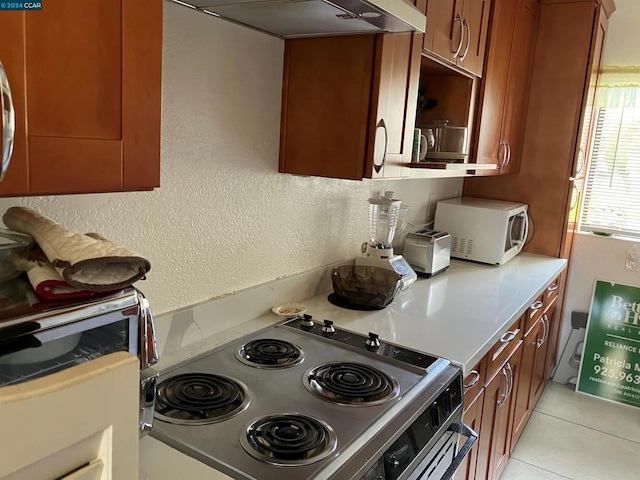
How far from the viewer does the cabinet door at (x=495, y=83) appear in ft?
7.69

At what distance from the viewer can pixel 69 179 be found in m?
0.71

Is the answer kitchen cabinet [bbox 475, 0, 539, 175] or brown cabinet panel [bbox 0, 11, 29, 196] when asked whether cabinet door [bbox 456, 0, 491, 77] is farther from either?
brown cabinet panel [bbox 0, 11, 29, 196]

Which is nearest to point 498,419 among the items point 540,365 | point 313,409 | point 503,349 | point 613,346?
point 503,349

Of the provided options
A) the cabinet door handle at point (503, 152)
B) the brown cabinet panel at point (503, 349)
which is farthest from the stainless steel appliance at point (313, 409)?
the cabinet door handle at point (503, 152)

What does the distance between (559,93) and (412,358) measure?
2150 millimetres

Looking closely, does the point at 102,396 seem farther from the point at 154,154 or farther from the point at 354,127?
the point at 354,127

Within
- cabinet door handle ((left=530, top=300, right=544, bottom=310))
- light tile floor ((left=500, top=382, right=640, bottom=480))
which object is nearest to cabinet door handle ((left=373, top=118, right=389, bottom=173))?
cabinet door handle ((left=530, top=300, right=544, bottom=310))

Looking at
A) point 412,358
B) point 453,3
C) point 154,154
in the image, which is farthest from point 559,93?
point 154,154

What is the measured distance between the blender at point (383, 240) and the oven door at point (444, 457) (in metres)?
0.78

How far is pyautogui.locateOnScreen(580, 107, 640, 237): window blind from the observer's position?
10.9ft

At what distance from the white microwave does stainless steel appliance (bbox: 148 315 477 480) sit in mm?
1416

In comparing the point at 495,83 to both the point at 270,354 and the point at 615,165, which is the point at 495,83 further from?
the point at 270,354

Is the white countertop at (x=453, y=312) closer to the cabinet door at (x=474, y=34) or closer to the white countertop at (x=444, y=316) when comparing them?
the white countertop at (x=444, y=316)

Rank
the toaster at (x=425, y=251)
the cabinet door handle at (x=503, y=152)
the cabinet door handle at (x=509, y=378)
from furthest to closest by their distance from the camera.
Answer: the cabinet door handle at (x=503, y=152)
the toaster at (x=425, y=251)
the cabinet door handle at (x=509, y=378)
